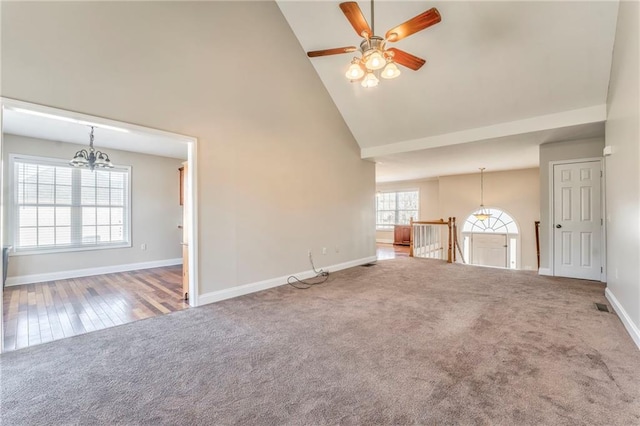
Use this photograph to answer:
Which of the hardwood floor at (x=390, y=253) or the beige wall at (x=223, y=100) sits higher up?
the beige wall at (x=223, y=100)

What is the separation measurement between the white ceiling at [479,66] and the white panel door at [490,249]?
4.39 metres

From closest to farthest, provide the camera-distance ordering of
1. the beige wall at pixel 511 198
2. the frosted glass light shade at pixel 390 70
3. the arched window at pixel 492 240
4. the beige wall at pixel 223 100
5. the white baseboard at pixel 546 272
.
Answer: the beige wall at pixel 223 100
the frosted glass light shade at pixel 390 70
the white baseboard at pixel 546 272
the beige wall at pixel 511 198
the arched window at pixel 492 240

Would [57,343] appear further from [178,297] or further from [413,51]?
[413,51]

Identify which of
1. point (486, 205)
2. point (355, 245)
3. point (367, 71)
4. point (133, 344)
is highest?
point (367, 71)

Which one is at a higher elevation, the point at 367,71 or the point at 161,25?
the point at 161,25

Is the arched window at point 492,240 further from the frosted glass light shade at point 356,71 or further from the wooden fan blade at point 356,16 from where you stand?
the wooden fan blade at point 356,16

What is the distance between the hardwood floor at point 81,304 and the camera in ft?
9.33

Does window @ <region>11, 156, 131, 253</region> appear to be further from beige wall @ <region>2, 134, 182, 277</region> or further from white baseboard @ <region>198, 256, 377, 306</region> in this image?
white baseboard @ <region>198, 256, 377, 306</region>

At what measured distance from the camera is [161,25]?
310 cm

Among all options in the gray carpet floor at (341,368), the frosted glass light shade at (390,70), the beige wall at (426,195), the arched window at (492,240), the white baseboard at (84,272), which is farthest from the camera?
the beige wall at (426,195)

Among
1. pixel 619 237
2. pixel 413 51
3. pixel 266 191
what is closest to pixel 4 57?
pixel 266 191

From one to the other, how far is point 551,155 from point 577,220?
1.18m

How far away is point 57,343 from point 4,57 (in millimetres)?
2508

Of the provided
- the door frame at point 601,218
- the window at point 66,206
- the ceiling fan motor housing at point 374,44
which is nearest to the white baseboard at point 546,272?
the door frame at point 601,218
